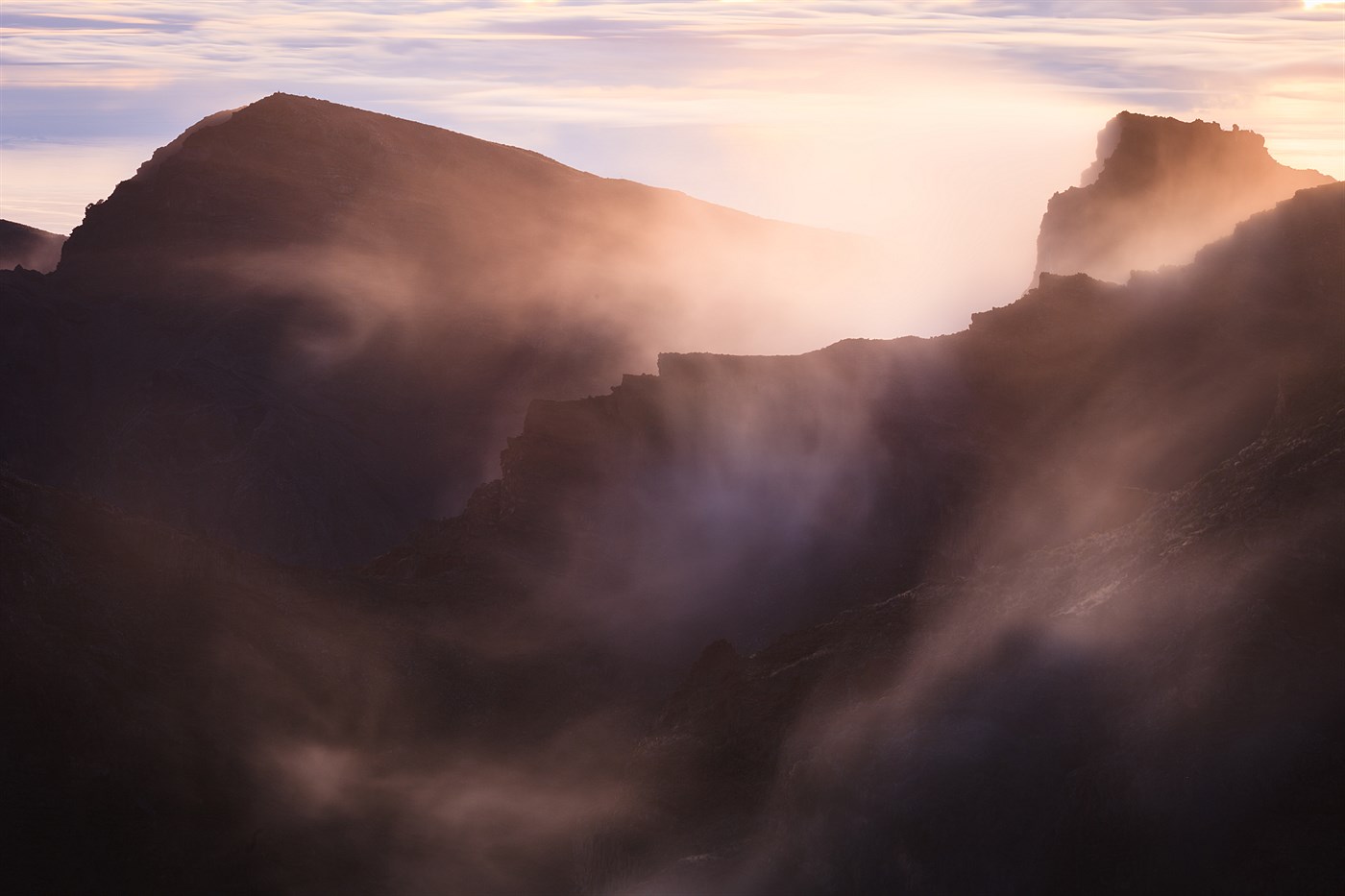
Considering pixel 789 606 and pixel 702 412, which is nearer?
pixel 789 606

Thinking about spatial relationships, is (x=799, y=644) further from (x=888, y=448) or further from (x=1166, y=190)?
(x=1166, y=190)

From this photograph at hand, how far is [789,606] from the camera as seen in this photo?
2029 inches

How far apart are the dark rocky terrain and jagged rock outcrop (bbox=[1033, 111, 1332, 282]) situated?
15529 millimetres

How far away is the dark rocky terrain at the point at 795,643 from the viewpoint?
24141mm

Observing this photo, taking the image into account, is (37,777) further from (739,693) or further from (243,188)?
(243,188)

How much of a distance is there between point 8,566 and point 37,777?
6.30 metres

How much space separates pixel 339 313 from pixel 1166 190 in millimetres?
62744

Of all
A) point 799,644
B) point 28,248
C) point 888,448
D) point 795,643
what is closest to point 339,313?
point 28,248

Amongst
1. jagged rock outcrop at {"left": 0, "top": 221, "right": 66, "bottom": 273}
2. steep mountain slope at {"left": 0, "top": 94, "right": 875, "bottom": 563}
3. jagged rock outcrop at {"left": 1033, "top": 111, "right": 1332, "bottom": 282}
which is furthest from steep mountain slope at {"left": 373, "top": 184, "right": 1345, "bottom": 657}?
jagged rock outcrop at {"left": 0, "top": 221, "right": 66, "bottom": 273}

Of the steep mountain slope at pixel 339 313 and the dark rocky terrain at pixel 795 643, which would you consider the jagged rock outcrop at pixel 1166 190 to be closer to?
the dark rocky terrain at pixel 795 643

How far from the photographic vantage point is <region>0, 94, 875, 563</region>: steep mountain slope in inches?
3701

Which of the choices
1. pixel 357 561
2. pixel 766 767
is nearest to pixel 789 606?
pixel 766 767

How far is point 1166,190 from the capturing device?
7062cm

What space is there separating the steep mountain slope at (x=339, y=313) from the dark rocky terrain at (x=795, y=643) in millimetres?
33839
